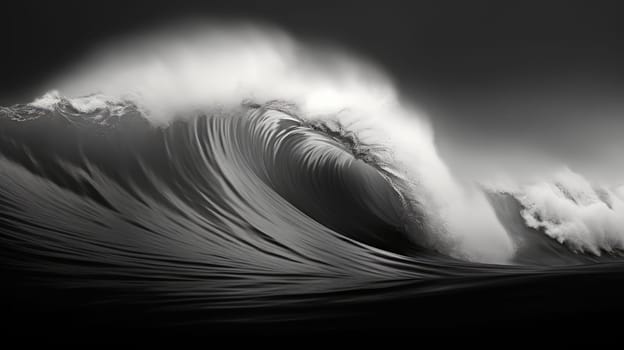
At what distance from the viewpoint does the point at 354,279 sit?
215 cm

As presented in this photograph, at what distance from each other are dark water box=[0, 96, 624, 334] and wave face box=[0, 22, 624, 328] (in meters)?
0.02

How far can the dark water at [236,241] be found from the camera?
138 centimetres

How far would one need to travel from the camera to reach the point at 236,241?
2.82 metres

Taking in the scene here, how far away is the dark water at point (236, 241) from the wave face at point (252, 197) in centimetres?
2

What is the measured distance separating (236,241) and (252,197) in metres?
0.84

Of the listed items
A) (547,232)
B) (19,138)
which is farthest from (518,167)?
(19,138)

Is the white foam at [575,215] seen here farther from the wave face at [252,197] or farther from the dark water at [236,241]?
the dark water at [236,241]

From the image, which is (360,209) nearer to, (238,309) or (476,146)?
(238,309)

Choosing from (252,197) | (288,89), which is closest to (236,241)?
(252,197)

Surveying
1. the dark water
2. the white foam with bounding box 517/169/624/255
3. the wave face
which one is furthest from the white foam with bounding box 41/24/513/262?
the white foam with bounding box 517/169/624/255

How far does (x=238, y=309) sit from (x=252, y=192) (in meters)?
2.27

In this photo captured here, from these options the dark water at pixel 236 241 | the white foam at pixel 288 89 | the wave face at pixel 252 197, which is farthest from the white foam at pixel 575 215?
the white foam at pixel 288 89

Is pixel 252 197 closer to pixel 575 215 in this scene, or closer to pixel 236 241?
pixel 236 241

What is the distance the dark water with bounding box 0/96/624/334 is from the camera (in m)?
1.38
